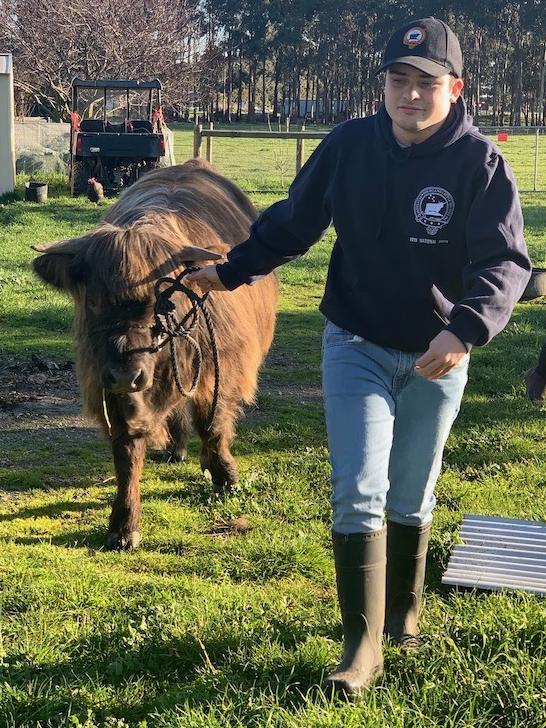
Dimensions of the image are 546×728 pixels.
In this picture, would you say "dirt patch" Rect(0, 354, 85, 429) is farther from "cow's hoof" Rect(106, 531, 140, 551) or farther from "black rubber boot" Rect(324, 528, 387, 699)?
"black rubber boot" Rect(324, 528, 387, 699)

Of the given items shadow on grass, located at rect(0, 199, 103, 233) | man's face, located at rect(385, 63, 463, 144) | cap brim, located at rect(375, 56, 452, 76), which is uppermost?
cap brim, located at rect(375, 56, 452, 76)

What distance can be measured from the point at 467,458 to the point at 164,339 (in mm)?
2282

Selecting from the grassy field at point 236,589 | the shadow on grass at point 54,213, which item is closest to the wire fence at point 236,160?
the shadow on grass at point 54,213

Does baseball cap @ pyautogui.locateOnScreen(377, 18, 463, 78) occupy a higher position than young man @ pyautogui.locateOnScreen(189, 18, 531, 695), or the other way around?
baseball cap @ pyautogui.locateOnScreen(377, 18, 463, 78)

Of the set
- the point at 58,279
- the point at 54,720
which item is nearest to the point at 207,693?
the point at 54,720

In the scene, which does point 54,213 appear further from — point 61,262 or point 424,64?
point 424,64

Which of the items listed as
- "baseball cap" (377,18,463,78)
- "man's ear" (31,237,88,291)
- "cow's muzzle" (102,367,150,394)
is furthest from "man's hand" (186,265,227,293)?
"baseball cap" (377,18,463,78)

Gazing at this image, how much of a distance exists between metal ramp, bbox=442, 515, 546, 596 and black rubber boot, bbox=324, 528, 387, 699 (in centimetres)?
Result: 82

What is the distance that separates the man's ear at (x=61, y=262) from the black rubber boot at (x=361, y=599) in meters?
1.97

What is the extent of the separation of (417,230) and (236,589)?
1.81 metres

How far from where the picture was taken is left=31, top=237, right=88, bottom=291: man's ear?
4109 mm

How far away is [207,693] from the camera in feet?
9.29

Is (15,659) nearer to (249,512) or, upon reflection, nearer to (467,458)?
(249,512)

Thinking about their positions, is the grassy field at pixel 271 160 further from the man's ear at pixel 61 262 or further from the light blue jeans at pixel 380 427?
the light blue jeans at pixel 380 427
